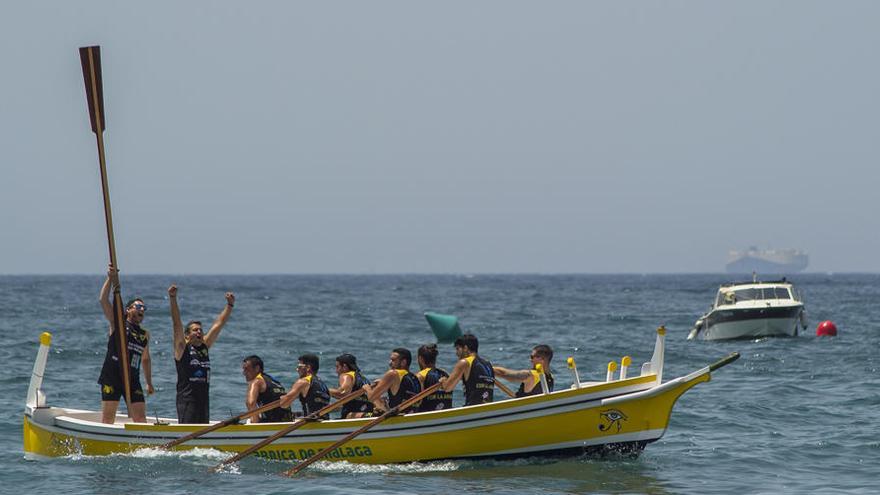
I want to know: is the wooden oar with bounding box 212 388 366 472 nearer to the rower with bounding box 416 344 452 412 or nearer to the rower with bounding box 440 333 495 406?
the rower with bounding box 416 344 452 412

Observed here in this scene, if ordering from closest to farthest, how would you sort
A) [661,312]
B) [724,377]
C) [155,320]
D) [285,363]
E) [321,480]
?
[321,480]
[724,377]
[285,363]
[155,320]
[661,312]

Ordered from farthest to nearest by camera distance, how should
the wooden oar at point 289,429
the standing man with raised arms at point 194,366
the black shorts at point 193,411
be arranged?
1. the black shorts at point 193,411
2. the standing man with raised arms at point 194,366
3. the wooden oar at point 289,429

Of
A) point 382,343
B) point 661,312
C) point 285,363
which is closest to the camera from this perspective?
point 285,363

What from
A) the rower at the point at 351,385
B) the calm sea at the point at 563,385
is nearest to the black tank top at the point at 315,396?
the rower at the point at 351,385

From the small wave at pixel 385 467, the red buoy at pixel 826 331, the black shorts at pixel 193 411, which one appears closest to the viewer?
the small wave at pixel 385 467

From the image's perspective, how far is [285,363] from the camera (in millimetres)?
34938

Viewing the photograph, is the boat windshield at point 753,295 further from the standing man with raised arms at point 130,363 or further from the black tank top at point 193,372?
the standing man with raised arms at point 130,363

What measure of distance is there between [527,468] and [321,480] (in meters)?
2.79

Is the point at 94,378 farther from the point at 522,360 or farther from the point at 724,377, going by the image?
the point at 724,377

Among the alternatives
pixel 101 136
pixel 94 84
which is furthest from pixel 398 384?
pixel 94 84

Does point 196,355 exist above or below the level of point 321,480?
above

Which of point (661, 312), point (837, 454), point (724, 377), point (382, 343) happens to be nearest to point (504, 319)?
point (661, 312)

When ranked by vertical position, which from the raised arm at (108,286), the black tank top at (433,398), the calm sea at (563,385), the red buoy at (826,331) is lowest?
the calm sea at (563,385)

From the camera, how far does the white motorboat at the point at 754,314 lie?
4253 cm
